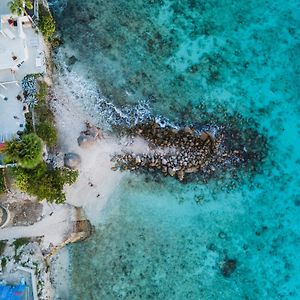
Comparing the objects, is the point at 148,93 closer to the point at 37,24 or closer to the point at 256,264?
the point at 37,24

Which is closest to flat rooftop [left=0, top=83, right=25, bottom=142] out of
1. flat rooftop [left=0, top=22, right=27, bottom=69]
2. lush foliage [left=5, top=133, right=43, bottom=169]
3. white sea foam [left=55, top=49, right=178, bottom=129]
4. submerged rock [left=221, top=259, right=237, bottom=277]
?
flat rooftop [left=0, top=22, right=27, bottom=69]

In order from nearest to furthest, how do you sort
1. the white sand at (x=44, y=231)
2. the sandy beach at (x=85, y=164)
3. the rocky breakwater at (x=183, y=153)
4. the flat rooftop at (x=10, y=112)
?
1. the flat rooftop at (x=10, y=112)
2. the white sand at (x=44, y=231)
3. the sandy beach at (x=85, y=164)
4. the rocky breakwater at (x=183, y=153)

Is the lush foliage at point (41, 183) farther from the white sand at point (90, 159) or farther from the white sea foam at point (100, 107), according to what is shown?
the white sea foam at point (100, 107)

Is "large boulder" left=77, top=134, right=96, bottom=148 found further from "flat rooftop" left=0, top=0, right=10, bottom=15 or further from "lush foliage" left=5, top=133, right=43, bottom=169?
"flat rooftop" left=0, top=0, right=10, bottom=15

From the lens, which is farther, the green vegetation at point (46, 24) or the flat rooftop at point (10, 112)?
the green vegetation at point (46, 24)

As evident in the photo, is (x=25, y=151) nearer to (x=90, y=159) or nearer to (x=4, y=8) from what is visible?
(x=90, y=159)

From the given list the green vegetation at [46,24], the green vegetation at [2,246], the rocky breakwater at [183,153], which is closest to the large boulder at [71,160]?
the rocky breakwater at [183,153]

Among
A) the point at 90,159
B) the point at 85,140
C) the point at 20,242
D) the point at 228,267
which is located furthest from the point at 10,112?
the point at 228,267
